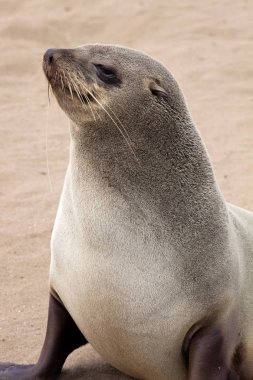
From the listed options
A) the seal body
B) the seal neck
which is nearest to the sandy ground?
the seal body

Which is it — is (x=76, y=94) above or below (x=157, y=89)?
above

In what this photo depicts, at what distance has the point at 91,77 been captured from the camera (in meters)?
3.63

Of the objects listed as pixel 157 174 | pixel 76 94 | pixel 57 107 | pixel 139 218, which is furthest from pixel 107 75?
pixel 57 107

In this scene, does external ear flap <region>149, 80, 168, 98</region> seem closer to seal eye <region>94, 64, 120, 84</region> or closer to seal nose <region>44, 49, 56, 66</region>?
seal eye <region>94, 64, 120, 84</region>

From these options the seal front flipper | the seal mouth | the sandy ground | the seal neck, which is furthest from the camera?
the sandy ground

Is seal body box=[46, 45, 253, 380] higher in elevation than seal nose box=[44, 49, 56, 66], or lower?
lower

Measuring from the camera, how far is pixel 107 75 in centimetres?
367

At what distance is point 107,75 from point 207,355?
50.3 inches

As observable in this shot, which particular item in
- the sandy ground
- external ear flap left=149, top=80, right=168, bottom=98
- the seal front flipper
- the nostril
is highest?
the nostril

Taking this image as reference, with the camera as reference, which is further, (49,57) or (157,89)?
(157,89)

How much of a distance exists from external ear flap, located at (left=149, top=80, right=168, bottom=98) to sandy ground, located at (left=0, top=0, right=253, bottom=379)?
4.69 feet

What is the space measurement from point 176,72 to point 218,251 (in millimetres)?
6088

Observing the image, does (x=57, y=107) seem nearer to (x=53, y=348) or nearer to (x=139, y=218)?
(x=53, y=348)

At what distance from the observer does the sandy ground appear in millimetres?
4988
